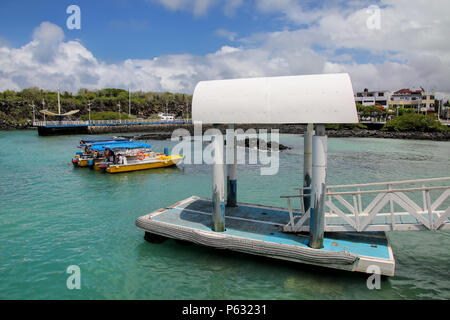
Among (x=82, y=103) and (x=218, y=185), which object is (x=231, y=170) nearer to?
(x=218, y=185)

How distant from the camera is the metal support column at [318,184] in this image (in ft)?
26.1

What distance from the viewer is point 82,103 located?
12925 cm

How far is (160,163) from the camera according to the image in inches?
1086

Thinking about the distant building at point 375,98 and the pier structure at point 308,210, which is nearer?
the pier structure at point 308,210

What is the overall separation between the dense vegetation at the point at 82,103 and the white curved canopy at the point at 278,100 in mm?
113256

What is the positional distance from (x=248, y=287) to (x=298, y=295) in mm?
1283

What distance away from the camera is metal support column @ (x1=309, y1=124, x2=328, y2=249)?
7949 mm

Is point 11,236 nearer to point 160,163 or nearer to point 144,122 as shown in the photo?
point 160,163

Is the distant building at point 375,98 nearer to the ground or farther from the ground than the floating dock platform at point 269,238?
farther from the ground

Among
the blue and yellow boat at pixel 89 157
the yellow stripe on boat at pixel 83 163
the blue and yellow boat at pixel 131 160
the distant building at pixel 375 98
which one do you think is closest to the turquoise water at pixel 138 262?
the blue and yellow boat at pixel 131 160

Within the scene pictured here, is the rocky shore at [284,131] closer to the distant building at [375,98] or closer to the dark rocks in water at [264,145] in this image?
the dark rocks in water at [264,145]

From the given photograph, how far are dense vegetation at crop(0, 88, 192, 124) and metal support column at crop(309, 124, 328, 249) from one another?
115 m

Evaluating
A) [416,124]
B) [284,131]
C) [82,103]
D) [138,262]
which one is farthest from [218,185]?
[82,103]

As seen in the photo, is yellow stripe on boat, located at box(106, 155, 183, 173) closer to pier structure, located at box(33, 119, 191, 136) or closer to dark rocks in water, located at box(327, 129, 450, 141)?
dark rocks in water, located at box(327, 129, 450, 141)
